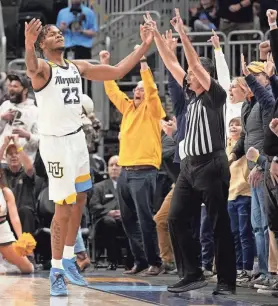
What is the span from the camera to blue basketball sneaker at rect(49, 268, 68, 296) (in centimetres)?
973

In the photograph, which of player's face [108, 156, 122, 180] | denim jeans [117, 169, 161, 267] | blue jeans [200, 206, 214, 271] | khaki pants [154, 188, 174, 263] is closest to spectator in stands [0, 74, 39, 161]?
player's face [108, 156, 122, 180]

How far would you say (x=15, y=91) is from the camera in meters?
14.4

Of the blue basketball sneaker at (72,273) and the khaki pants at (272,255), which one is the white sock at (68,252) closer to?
the blue basketball sneaker at (72,273)

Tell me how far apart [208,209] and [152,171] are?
274cm

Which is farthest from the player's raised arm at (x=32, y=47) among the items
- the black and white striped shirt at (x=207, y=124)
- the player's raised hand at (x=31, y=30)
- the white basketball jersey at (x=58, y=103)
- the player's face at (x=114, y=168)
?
the player's face at (x=114, y=168)

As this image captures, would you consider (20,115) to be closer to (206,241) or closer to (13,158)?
(13,158)

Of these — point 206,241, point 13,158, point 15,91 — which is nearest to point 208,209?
point 206,241

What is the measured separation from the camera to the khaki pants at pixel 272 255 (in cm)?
1021

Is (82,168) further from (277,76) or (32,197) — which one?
(32,197)

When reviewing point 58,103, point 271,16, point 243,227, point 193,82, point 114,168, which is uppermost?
point 271,16

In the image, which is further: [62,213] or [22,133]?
[22,133]

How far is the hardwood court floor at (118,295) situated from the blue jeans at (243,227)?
533 mm

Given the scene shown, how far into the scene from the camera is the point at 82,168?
1031 cm

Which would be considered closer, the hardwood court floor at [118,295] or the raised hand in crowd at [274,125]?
the raised hand in crowd at [274,125]
